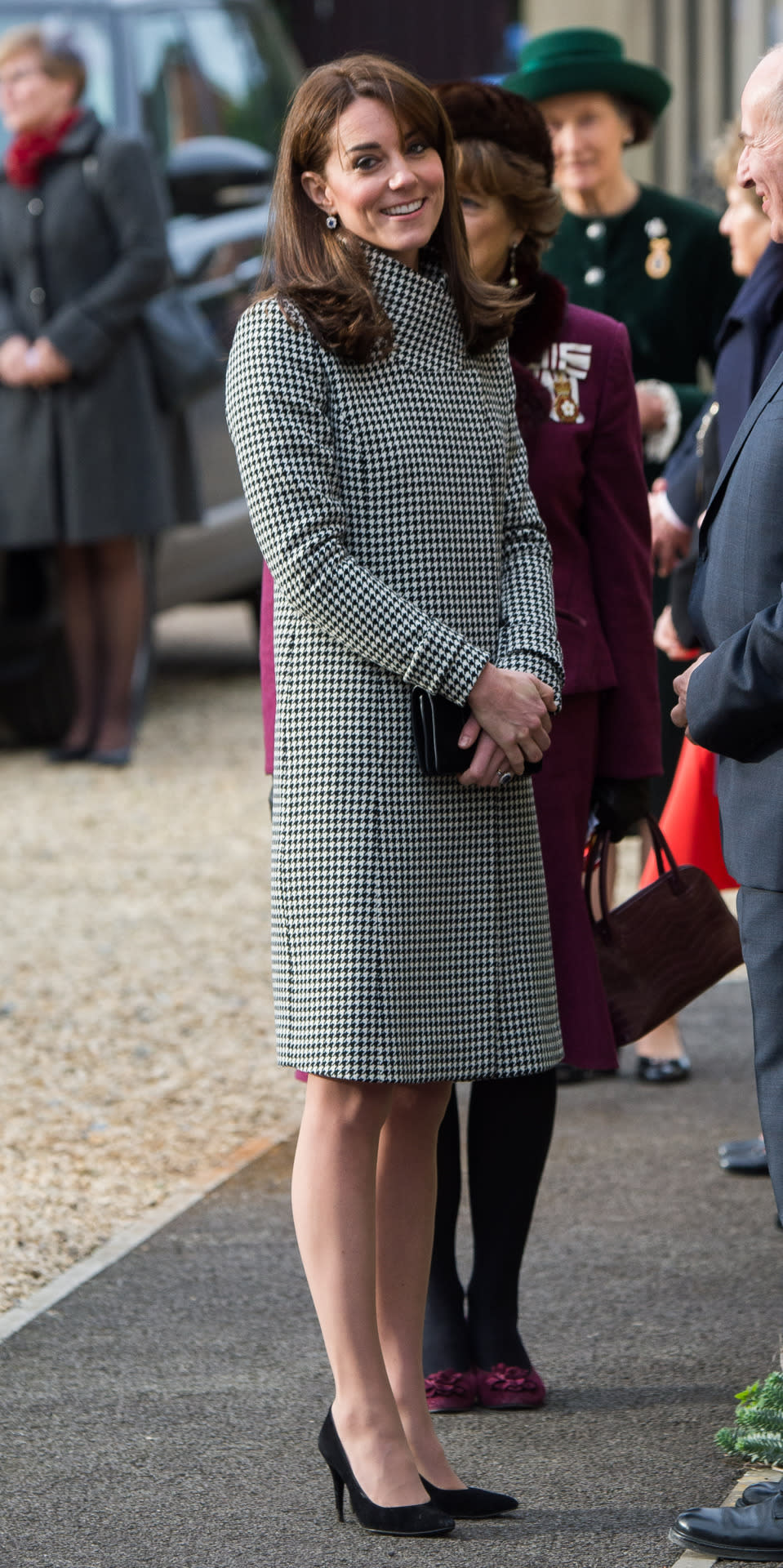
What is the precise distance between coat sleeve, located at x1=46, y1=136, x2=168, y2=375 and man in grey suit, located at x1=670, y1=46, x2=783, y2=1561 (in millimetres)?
5157

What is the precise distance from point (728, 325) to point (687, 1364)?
1657 mm

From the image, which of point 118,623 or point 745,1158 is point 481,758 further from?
point 118,623

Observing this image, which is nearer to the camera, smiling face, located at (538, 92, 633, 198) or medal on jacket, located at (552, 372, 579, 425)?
medal on jacket, located at (552, 372, 579, 425)

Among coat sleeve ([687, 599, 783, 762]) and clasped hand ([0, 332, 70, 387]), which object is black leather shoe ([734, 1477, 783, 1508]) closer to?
coat sleeve ([687, 599, 783, 762])

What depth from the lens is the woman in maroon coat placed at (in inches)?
123

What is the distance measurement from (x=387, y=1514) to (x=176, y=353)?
18.8 feet

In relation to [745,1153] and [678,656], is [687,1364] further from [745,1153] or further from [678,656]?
[678,656]

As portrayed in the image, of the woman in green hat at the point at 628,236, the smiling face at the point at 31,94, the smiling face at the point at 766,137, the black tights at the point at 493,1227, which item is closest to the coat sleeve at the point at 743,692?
the smiling face at the point at 766,137

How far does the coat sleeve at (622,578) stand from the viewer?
10.8 feet

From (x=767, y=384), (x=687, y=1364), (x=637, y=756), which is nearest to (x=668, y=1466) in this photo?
(x=687, y=1364)

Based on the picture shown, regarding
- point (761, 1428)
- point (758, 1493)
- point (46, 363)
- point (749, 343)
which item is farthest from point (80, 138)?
point (758, 1493)

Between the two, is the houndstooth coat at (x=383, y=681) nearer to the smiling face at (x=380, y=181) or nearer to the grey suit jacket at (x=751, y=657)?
the smiling face at (x=380, y=181)

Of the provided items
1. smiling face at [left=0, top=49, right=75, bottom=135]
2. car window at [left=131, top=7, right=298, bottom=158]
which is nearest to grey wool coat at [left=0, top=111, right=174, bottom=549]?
smiling face at [left=0, top=49, right=75, bottom=135]

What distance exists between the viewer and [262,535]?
2.67 metres
